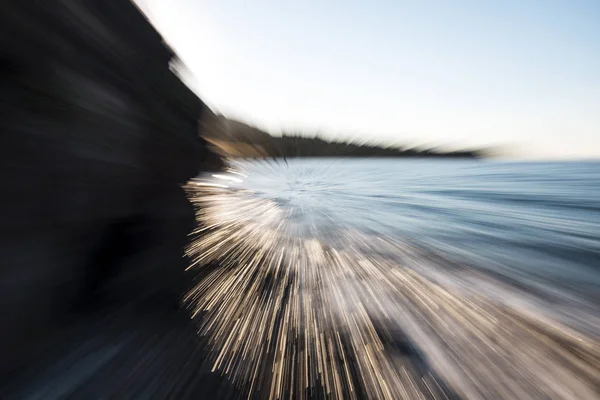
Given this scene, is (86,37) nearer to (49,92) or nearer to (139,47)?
(49,92)

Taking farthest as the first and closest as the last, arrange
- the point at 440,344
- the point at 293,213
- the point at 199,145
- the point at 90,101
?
the point at 293,213
the point at 199,145
the point at 90,101
the point at 440,344

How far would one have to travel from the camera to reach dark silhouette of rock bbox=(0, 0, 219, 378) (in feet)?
10.3

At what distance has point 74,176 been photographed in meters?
4.11

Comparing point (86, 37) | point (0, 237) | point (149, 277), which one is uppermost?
point (86, 37)

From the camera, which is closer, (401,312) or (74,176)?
(74,176)

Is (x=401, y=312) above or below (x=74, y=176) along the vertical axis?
below

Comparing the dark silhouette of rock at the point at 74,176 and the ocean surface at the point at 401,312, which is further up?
the dark silhouette of rock at the point at 74,176

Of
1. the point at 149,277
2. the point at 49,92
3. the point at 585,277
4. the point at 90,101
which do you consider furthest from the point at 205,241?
the point at 585,277

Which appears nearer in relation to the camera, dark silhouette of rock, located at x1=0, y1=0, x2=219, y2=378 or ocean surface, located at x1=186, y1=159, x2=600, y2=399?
ocean surface, located at x1=186, y1=159, x2=600, y2=399

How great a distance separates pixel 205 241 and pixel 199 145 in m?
4.76

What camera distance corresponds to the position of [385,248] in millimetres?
7785

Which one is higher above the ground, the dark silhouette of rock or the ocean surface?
the dark silhouette of rock

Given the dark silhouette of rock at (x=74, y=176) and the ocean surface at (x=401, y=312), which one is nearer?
the ocean surface at (x=401, y=312)

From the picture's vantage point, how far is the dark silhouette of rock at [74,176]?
3141 millimetres
